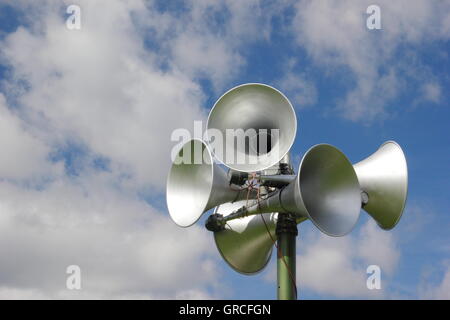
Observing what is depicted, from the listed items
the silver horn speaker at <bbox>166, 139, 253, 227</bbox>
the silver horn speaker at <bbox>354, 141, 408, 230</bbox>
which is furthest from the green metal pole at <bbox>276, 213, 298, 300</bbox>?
the silver horn speaker at <bbox>354, 141, 408, 230</bbox>

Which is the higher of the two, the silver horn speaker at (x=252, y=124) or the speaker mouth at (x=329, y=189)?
the silver horn speaker at (x=252, y=124)

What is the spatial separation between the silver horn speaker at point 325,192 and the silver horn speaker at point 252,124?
86cm

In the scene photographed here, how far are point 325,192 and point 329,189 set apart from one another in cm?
10

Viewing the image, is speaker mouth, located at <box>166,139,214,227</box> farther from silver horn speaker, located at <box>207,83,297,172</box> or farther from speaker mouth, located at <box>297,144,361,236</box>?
speaker mouth, located at <box>297,144,361,236</box>

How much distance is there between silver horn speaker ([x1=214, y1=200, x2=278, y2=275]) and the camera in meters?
11.5

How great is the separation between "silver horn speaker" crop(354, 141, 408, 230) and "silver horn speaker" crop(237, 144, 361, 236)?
1367 millimetres

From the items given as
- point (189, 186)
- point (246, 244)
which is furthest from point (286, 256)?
point (189, 186)

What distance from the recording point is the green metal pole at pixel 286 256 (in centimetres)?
975

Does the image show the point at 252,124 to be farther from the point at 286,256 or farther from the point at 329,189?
the point at 286,256

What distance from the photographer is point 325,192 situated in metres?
9.16

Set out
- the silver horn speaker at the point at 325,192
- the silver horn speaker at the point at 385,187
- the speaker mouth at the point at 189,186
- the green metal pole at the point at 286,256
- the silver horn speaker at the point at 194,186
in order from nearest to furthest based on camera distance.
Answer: the silver horn speaker at the point at 325,192 < the green metal pole at the point at 286,256 < the silver horn speaker at the point at 194,186 < the speaker mouth at the point at 189,186 < the silver horn speaker at the point at 385,187

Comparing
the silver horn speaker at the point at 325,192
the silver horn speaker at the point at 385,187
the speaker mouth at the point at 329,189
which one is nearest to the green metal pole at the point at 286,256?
the silver horn speaker at the point at 325,192

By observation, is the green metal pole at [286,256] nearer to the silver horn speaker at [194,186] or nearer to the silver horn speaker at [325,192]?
the silver horn speaker at [325,192]

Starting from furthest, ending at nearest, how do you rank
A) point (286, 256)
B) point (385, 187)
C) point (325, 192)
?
point (385, 187), point (286, 256), point (325, 192)
